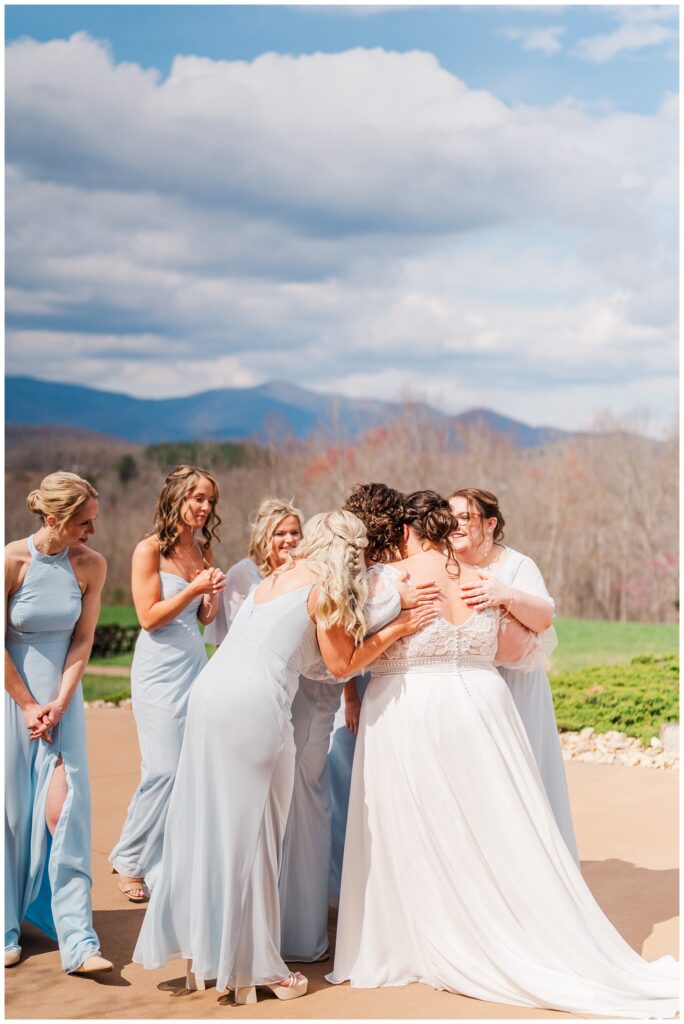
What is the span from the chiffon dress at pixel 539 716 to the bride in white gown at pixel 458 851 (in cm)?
64

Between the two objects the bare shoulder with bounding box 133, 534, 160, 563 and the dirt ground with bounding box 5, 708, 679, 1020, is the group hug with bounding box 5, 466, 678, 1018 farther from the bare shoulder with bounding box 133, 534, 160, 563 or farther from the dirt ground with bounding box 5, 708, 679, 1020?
the bare shoulder with bounding box 133, 534, 160, 563

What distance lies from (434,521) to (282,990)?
2.05 meters

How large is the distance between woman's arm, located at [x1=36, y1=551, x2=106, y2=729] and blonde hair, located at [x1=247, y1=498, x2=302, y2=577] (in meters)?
1.00

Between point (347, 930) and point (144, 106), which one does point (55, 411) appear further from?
point (347, 930)

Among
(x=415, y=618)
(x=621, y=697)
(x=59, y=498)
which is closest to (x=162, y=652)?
(x=59, y=498)

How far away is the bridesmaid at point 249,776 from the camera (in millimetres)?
4043

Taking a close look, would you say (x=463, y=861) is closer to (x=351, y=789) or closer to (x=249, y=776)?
(x=351, y=789)

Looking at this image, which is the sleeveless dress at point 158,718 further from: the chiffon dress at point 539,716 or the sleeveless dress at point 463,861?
the chiffon dress at point 539,716

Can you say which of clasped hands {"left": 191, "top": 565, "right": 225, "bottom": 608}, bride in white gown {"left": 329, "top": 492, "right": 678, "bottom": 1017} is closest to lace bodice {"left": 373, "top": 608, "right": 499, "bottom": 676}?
bride in white gown {"left": 329, "top": 492, "right": 678, "bottom": 1017}

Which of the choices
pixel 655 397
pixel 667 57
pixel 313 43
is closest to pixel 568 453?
pixel 655 397

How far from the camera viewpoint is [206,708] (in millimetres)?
4098

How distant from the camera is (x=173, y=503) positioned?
5.54m

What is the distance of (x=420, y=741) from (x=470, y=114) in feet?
109

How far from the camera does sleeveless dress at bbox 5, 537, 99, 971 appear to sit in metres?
4.45
